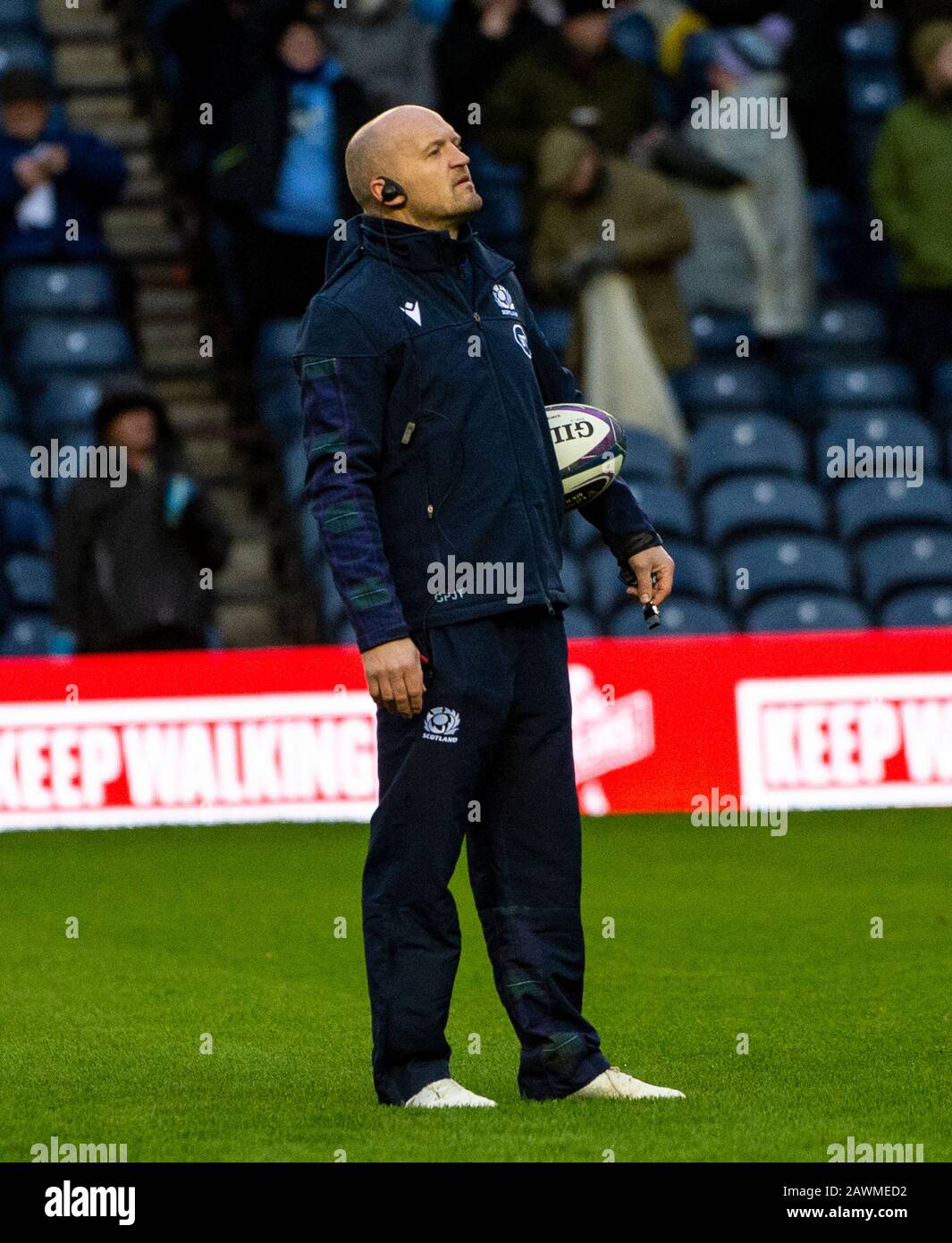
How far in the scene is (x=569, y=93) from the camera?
1457cm

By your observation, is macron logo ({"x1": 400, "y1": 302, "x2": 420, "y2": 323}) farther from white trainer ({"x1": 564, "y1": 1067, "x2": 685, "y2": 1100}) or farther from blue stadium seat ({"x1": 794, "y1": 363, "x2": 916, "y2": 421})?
blue stadium seat ({"x1": 794, "y1": 363, "x2": 916, "y2": 421})

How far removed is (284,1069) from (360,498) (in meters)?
1.64

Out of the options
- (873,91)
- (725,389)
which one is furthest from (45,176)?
(873,91)

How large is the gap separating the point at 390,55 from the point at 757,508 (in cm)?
332

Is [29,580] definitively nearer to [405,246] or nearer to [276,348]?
[276,348]

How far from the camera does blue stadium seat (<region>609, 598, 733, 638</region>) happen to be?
13.3m

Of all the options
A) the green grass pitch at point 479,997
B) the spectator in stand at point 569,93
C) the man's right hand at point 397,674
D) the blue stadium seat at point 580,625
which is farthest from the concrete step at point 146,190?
the man's right hand at point 397,674

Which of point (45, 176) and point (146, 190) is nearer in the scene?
point (45, 176)

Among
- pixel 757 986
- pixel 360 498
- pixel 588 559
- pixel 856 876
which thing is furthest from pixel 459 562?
pixel 588 559

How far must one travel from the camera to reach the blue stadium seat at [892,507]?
14.2 m

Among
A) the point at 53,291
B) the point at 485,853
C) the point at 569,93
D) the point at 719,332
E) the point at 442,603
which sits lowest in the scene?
the point at 485,853

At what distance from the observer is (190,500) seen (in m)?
11.7

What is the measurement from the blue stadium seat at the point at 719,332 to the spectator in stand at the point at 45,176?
3534 mm

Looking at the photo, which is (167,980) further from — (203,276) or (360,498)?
(203,276)
